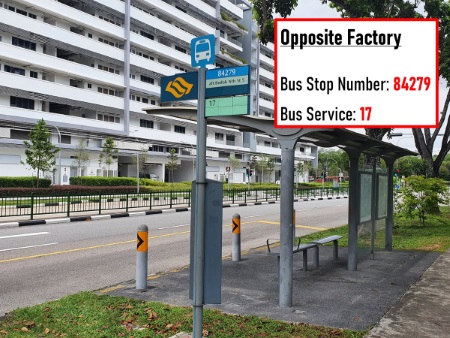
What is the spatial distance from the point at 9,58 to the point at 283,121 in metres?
42.5

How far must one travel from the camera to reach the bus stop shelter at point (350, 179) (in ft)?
21.9

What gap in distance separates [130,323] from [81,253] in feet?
20.3

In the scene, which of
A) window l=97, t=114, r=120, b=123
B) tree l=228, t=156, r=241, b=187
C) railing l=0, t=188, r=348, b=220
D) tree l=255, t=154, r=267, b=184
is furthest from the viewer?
tree l=255, t=154, r=267, b=184

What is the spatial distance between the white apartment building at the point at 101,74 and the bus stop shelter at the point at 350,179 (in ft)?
116

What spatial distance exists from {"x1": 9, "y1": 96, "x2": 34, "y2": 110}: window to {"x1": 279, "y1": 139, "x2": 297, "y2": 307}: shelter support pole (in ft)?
139

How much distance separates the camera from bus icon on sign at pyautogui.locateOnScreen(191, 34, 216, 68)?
12.8 feet

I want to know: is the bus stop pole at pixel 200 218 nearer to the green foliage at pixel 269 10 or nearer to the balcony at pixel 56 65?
the green foliage at pixel 269 10

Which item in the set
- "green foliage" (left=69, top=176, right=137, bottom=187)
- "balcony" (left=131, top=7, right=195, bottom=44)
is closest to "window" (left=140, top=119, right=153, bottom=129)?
"balcony" (left=131, top=7, right=195, bottom=44)

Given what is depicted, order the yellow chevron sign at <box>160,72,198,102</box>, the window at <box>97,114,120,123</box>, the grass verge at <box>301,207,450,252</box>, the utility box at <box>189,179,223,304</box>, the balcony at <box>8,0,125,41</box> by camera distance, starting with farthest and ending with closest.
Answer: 1. the window at <box>97,114,120,123</box>
2. the balcony at <box>8,0,125,41</box>
3. the grass verge at <box>301,207,450,252</box>
4. the yellow chevron sign at <box>160,72,198,102</box>
5. the utility box at <box>189,179,223,304</box>

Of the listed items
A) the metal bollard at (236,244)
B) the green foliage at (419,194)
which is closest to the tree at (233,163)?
the green foliage at (419,194)

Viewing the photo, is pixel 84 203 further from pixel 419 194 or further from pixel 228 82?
pixel 228 82

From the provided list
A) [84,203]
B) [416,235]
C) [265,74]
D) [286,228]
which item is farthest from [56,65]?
[265,74]

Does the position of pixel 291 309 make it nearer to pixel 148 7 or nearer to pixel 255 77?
pixel 148 7

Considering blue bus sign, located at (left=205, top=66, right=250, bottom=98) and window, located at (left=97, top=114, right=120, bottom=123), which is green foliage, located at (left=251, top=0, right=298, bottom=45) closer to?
blue bus sign, located at (left=205, top=66, right=250, bottom=98)
